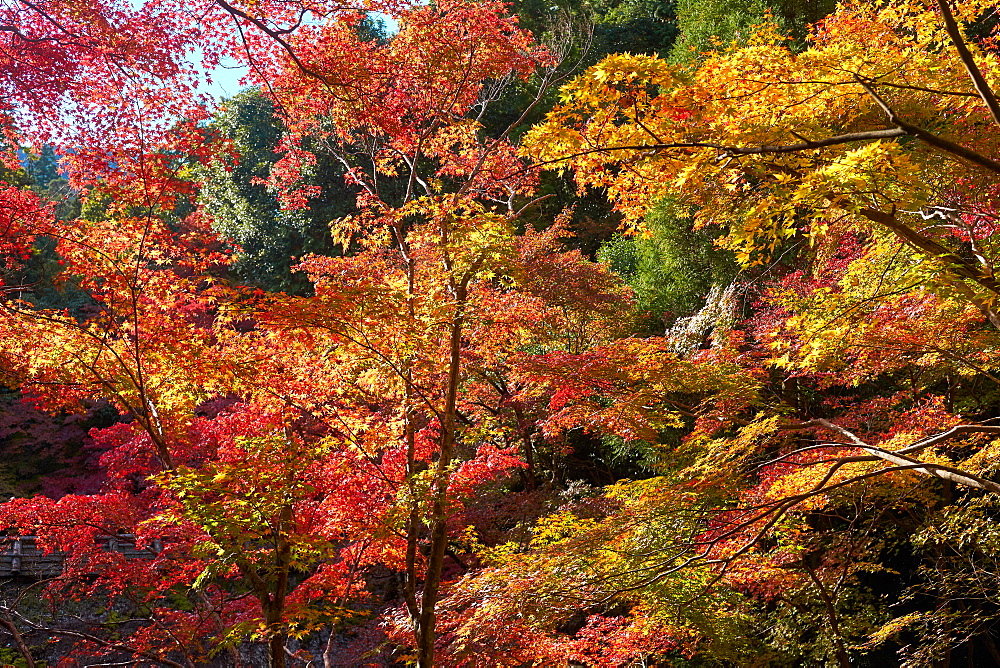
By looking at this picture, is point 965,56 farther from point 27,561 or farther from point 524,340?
point 27,561

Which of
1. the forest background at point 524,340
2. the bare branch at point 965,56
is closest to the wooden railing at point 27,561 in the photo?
the forest background at point 524,340

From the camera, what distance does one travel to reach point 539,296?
9508mm

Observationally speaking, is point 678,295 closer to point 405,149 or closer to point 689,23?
point 689,23

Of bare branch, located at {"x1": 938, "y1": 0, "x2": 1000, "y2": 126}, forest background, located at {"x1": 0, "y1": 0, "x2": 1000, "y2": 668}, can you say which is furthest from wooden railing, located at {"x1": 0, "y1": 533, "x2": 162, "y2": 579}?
bare branch, located at {"x1": 938, "y1": 0, "x2": 1000, "y2": 126}

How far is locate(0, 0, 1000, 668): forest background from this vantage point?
375 cm

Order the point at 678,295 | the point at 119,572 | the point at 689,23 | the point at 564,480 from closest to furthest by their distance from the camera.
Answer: the point at 119,572, the point at 564,480, the point at 678,295, the point at 689,23

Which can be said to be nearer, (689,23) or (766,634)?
(766,634)

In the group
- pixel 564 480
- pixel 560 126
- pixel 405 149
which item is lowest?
pixel 564 480

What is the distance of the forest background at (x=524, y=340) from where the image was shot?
12.3 feet

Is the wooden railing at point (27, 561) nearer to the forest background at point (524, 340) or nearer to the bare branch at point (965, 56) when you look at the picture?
the forest background at point (524, 340)

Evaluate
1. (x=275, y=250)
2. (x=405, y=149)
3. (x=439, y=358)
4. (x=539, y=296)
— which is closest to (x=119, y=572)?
(x=439, y=358)

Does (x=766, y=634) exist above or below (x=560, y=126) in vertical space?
below

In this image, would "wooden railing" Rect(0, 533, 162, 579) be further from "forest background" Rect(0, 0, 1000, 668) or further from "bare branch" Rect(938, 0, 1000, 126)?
"bare branch" Rect(938, 0, 1000, 126)

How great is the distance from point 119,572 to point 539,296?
5.99 m
